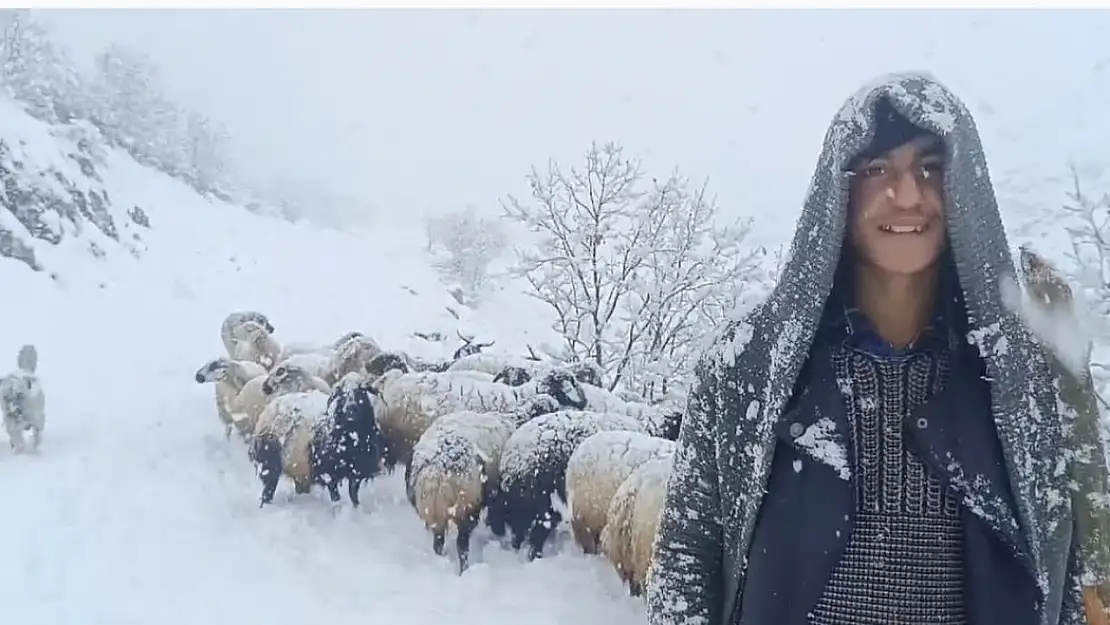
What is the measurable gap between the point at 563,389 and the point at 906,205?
7707 mm

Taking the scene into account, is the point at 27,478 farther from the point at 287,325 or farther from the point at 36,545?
the point at 287,325

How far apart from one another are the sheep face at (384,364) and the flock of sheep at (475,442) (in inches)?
0.7

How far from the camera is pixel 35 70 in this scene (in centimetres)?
3606

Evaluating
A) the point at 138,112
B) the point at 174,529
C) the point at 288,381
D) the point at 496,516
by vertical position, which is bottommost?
the point at 174,529

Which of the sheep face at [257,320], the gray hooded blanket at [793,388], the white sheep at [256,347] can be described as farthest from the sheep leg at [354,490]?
the sheep face at [257,320]

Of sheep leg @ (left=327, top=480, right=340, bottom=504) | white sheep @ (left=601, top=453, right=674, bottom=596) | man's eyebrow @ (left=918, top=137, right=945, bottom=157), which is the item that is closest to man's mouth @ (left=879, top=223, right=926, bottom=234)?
man's eyebrow @ (left=918, top=137, right=945, bottom=157)

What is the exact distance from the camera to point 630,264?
578 inches

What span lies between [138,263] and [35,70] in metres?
15.0

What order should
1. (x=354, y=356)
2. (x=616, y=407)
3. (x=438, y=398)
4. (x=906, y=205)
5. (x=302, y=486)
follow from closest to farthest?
(x=906, y=205)
(x=302, y=486)
(x=438, y=398)
(x=616, y=407)
(x=354, y=356)

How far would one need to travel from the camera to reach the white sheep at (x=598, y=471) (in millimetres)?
6586

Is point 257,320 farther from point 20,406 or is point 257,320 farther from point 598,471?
point 598,471

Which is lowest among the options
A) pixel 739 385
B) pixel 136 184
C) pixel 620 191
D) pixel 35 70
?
pixel 739 385

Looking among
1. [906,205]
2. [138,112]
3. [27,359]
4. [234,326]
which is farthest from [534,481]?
[138,112]

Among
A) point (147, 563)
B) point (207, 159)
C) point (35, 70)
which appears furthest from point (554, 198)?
point (207, 159)
